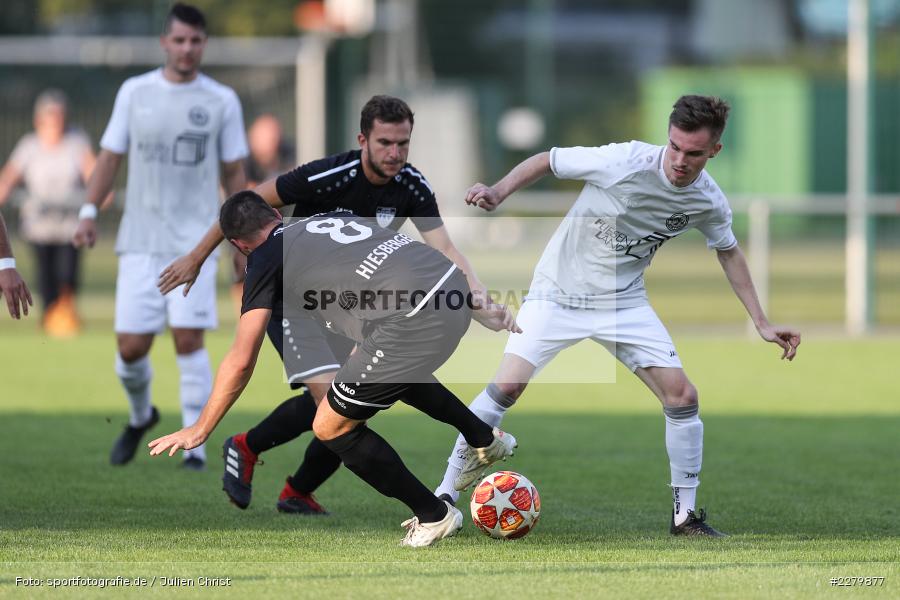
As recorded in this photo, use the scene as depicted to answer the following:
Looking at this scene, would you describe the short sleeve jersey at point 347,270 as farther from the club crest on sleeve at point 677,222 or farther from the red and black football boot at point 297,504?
the red and black football boot at point 297,504

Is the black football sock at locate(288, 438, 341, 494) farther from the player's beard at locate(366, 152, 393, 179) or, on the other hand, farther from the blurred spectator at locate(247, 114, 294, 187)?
the blurred spectator at locate(247, 114, 294, 187)

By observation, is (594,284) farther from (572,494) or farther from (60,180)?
(60,180)

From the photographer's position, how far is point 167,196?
8.12 metres

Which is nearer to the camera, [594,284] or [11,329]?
[594,284]

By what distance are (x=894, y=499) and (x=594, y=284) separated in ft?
6.74

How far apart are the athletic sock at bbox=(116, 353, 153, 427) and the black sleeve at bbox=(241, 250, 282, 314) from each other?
8.91 feet

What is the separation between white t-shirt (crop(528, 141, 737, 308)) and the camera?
632 centimetres

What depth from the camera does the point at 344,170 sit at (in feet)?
21.5

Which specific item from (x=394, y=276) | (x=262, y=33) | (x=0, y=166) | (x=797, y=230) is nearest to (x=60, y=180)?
(x=0, y=166)

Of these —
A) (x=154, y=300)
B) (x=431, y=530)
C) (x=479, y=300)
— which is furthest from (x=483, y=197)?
(x=154, y=300)

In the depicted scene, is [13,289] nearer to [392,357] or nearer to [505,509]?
[392,357]

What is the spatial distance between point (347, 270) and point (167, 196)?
2746 mm

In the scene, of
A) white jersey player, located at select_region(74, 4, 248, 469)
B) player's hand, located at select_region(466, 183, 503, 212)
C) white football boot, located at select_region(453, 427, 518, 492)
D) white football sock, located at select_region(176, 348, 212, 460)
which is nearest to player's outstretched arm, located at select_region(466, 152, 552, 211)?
player's hand, located at select_region(466, 183, 503, 212)

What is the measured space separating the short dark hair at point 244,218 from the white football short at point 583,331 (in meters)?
1.37
